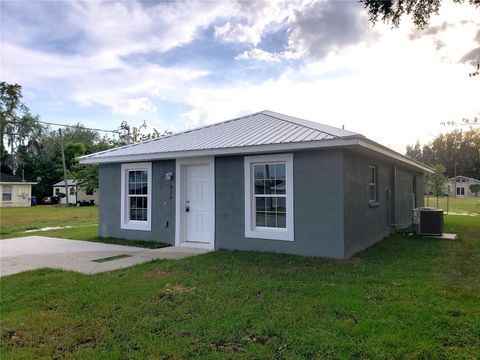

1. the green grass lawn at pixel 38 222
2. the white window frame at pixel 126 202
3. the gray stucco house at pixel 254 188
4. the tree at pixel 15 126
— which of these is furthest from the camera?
the tree at pixel 15 126

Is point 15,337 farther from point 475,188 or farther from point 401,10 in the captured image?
point 475,188

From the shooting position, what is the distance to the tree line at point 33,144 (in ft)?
132

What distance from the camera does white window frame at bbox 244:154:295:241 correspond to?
8.02 metres

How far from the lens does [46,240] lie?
10898mm

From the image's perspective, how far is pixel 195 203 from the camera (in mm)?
9578

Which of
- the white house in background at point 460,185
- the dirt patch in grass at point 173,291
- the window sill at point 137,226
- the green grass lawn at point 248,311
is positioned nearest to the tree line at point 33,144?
the window sill at point 137,226

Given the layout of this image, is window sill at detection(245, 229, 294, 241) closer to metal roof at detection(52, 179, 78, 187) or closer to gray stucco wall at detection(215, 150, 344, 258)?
gray stucco wall at detection(215, 150, 344, 258)

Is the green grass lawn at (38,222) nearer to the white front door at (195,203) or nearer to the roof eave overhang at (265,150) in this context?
the roof eave overhang at (265,150)

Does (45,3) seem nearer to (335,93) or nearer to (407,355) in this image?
(335,93)

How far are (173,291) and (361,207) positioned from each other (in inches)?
208

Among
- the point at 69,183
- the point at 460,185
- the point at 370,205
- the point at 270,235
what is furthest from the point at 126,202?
the point at 460,185

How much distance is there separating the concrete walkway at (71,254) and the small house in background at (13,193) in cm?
3129

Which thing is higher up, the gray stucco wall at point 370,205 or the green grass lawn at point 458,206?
the gray stucco wall at point 370,205

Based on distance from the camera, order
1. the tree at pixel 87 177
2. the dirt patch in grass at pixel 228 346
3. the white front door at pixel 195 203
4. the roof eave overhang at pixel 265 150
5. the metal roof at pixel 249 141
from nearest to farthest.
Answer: the dirt patch in grass at pixel 228 346 → the roof eave overhang at pixel 265 150 → the metal roof at pixel 249 141 → the white front door at pixel 195 203 → the tree at pixel 87 177
